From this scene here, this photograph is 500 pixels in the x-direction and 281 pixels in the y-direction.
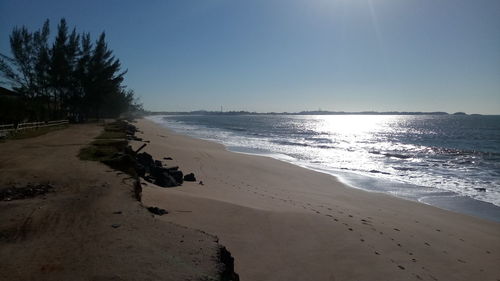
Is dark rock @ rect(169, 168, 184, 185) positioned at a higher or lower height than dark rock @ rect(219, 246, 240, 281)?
lower

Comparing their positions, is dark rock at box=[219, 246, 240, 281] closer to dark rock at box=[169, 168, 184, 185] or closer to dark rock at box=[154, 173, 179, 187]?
dark rock at box=[154, 173, 179, 187]

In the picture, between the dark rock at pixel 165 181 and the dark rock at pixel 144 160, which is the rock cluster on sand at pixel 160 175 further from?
the dark rock at pixel 144 160

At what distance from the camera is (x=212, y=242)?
16.9 feet

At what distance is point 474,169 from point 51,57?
1843 inches

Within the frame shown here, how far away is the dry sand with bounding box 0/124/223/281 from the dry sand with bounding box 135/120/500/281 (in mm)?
1513

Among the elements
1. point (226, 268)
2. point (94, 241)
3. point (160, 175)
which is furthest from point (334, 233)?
point (160, 175)

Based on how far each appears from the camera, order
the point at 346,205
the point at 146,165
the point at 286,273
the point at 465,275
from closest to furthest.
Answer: the point at 286,273, the point at 465,275, the point at 346,205, the point at 146,165

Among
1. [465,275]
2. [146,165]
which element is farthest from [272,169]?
[465,275]

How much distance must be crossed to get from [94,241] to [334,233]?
18.3 feet

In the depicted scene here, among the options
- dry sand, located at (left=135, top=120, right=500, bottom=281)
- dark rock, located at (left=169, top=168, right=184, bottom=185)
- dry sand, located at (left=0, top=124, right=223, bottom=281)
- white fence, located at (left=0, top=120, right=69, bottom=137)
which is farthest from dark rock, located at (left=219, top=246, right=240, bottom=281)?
white fence, located at (left=0, top=120, right=69, bottom=137)

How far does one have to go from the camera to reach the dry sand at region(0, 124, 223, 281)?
13.5 ft

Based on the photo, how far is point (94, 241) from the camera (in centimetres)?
494

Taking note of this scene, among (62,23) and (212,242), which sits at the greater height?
(62,23)

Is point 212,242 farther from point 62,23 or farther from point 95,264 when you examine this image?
point 62,23
